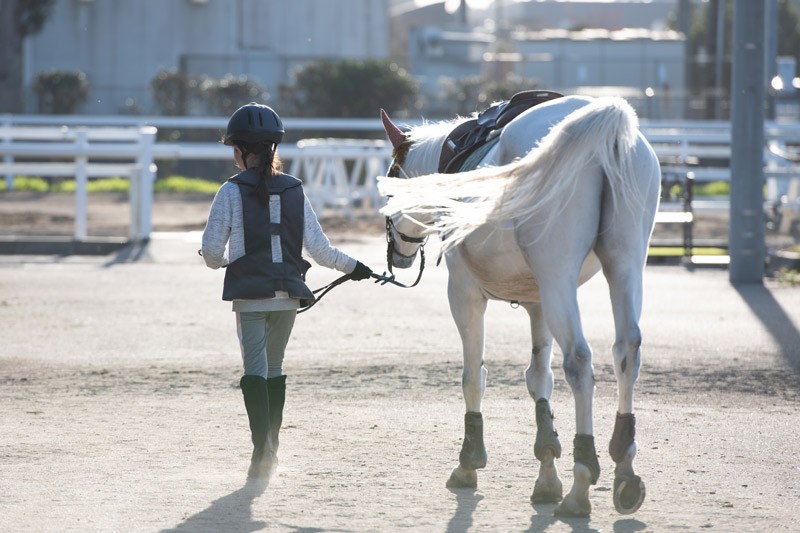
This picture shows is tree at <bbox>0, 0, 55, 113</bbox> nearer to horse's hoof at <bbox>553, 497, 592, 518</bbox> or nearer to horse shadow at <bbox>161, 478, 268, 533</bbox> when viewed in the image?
horse shadow at <bbox>161, 478, 268, 533</bbox>

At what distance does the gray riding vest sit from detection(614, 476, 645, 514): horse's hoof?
171 cm

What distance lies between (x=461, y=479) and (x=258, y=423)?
3.13ft

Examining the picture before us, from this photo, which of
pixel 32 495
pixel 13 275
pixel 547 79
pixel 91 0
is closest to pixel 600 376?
pixel 32 495

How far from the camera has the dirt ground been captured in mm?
5398

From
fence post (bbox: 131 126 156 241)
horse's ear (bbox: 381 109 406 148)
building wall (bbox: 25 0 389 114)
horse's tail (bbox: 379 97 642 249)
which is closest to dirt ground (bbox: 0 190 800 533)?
horse's tail (bbox: 379 97 642 249)

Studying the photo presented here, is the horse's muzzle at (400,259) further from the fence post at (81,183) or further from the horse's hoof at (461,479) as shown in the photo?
the fence post at (81,183)

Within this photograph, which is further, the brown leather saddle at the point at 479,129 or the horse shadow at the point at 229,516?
the brown leather saddle at the point at 479,129

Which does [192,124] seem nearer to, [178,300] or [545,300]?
[178,300]

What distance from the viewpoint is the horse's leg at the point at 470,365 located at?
19.3 ft

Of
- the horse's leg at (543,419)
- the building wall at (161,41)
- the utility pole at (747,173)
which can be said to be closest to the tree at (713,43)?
the building wall at (161,41)

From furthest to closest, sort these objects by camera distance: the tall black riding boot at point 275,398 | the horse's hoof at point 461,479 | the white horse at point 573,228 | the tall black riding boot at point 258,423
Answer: the tall black riding boot at point 275,398 → the tall black riding boot at point 258,423 → the horse's hoof at point 461,479 → the white horse at point 573,228

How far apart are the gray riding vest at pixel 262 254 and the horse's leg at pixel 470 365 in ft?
2.25

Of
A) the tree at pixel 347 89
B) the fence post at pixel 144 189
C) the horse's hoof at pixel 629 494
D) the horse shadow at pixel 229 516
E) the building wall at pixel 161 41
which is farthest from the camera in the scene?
the building wall at pixel 161 41

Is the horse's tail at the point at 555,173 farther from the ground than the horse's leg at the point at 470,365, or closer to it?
farther from the ground
